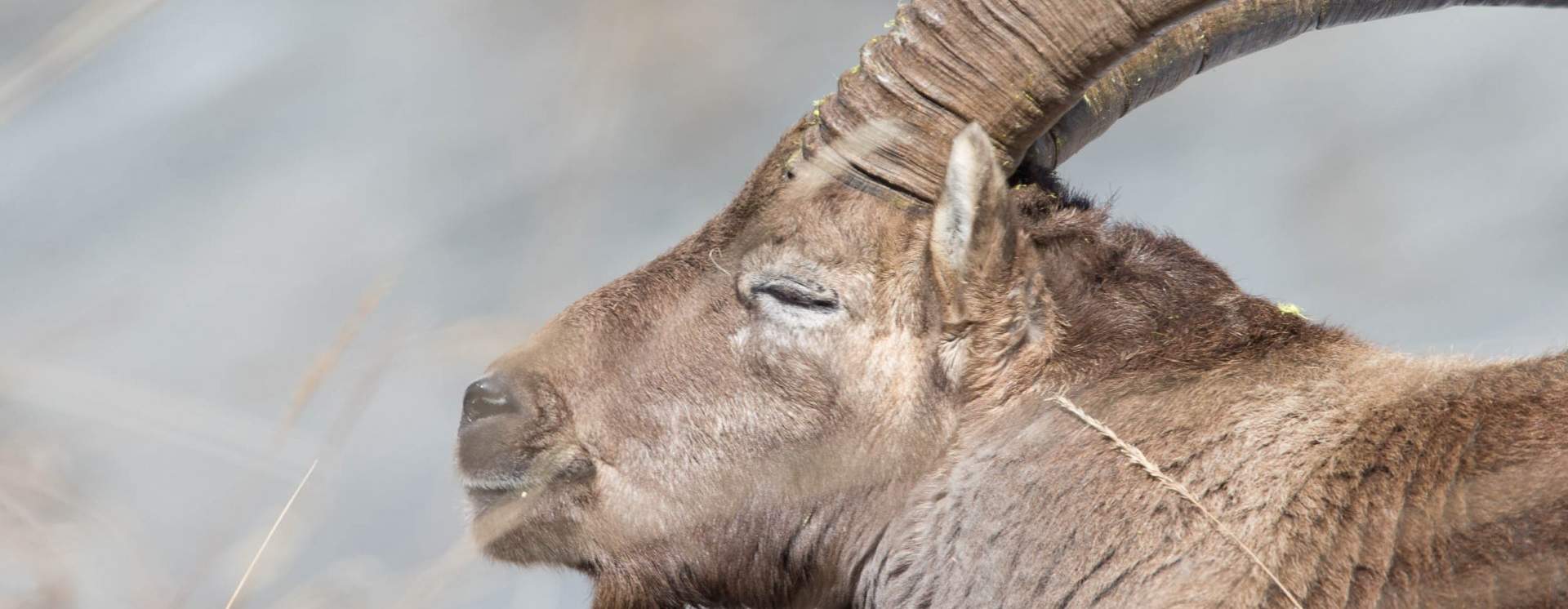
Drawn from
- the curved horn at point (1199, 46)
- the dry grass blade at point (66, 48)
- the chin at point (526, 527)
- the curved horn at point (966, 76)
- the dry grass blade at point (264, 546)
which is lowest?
the dry grass blade at point (264, 546)

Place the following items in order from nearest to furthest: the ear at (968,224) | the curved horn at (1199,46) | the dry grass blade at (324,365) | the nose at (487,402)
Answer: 1. the ear at (968,224)
2. the dry grass blade at (324,365)
3. the nose at (487,402)
4. the curved horn at (1199,46)

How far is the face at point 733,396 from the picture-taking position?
4.58 m

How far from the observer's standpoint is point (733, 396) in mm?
4762

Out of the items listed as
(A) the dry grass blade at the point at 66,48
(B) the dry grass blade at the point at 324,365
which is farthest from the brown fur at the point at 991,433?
(A) the dry grass blade at the point at 66,48

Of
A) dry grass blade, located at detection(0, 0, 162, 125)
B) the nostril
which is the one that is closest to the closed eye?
the nostril

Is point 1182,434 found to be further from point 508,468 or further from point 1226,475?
point 508,468

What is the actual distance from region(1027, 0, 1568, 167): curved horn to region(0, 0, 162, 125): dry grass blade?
3.15 m

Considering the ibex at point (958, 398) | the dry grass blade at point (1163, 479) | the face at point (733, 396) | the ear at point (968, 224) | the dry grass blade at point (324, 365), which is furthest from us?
the face at point (733, 396)

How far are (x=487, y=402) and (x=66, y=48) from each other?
1808 mm

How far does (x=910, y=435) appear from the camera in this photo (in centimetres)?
452

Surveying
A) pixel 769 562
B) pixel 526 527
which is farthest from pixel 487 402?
pixel 769 562

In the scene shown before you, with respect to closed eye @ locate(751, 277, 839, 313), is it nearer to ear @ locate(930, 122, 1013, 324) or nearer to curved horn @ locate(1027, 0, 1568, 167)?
ear @ locate(930, 122, 1013, 324)

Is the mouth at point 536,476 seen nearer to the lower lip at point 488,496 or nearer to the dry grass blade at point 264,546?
the lower lip at point 488,496

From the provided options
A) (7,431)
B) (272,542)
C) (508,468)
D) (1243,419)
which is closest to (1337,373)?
(1243,419)
